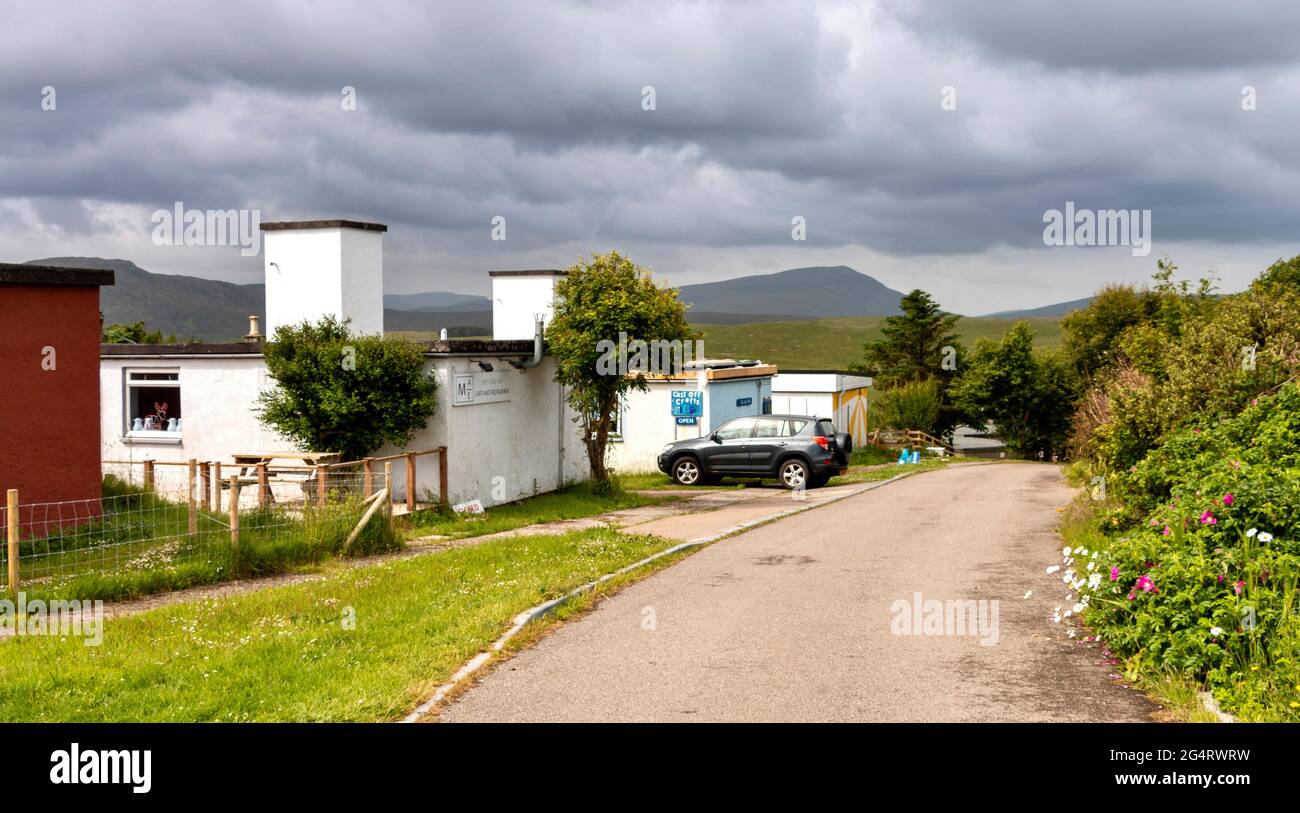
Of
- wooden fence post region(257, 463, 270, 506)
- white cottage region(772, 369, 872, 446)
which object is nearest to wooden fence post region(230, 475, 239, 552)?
wooden fence post region(257, 463, 270, 506)

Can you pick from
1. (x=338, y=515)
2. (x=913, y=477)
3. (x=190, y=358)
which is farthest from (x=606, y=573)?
(x=913, y=477)

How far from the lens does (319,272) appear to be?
2102cm

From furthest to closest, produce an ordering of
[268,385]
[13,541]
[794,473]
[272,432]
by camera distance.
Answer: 1. [794,473]
2. [268,385]
3. [272,432]
4. [13,541]

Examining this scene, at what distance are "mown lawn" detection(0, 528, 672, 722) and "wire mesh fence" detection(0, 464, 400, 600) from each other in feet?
3.73

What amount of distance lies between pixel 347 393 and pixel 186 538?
6.05 metres

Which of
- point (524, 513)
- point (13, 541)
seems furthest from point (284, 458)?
point (13, 541)

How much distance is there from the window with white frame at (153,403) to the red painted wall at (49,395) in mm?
5031

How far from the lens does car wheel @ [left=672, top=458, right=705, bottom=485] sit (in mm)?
28438

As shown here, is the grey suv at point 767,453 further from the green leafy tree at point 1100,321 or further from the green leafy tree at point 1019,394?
the green leafy tree at point 1100,321

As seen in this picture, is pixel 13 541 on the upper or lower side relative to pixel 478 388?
lower

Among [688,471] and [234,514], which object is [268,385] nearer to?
[234,514]

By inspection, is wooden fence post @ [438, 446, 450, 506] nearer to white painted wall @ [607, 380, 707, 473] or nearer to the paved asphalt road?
the paved asphalt road
